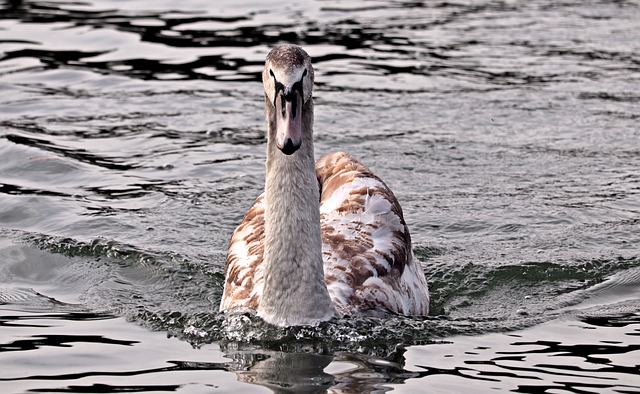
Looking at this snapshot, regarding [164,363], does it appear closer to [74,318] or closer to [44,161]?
[74,318]

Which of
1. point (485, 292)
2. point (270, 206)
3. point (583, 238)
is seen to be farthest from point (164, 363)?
point (583, 238)

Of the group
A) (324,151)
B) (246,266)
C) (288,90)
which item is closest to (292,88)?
(288,90)

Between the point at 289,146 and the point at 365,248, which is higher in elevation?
the point at 289,146

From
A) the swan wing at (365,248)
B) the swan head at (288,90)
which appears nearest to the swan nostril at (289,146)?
the swan head at (288,90)

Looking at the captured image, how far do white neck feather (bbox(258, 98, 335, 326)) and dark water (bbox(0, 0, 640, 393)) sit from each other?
15 cm

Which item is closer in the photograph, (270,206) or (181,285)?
(270,206)

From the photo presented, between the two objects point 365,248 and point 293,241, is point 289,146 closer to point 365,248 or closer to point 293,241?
point 293,241

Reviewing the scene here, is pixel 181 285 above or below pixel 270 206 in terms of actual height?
below

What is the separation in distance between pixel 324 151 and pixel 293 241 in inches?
214

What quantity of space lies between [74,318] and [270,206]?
5.79ft

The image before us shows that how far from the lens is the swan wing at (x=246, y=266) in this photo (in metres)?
9.93

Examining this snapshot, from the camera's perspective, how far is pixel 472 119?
611 inches

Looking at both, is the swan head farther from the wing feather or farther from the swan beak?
the wing feather

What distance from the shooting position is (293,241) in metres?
9.39
